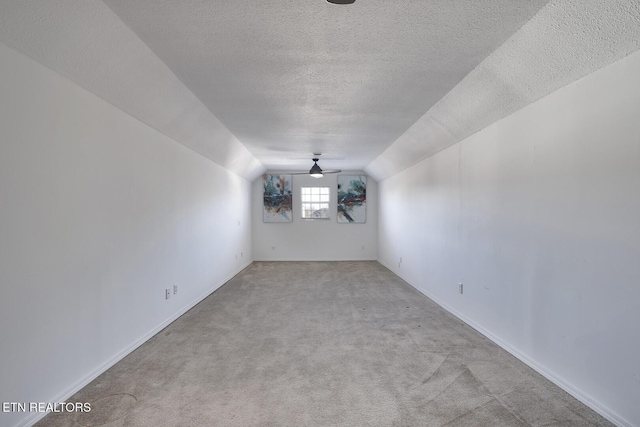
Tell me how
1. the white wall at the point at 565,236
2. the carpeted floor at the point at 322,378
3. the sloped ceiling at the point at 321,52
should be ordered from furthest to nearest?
the carpeted floor at the point at 322,378 < the white wall at the point at 565,236 < the sloped ceiling at the point at 321,52

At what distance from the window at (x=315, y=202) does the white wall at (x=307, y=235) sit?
0.41ft

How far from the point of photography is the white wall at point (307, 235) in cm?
866

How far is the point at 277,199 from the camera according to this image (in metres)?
8.64

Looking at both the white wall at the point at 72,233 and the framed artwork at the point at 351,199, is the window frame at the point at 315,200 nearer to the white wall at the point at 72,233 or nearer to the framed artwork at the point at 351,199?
the framed artwork at the point at 351,199

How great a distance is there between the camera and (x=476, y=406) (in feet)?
6.82

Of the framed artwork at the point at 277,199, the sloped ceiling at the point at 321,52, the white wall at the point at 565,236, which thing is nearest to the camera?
the sloped ceiling at the point at 321,52

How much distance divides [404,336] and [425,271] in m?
2.05

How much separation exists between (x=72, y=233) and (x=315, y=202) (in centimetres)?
669

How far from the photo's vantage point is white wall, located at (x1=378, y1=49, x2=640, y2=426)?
1.87m

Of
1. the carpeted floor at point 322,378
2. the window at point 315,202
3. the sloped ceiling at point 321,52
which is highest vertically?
the sloped ceiling at point 321,52

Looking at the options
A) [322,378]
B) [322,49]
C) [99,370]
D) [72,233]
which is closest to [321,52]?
[322,49]

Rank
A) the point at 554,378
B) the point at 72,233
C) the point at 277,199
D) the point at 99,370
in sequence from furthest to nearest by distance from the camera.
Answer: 1. the point at 277,199
2. the point at 99,370
3. the point at 554,378
4. the point at 72,233

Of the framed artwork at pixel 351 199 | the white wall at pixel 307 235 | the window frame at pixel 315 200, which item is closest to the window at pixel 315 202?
the window frame at pixel 315 200

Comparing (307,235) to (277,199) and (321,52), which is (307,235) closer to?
(277,199)
